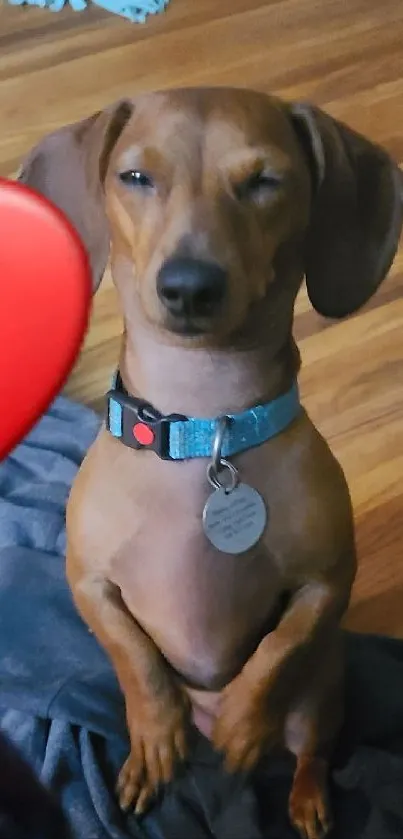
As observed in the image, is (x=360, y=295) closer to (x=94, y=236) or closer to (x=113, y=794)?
(x=94, y=236)

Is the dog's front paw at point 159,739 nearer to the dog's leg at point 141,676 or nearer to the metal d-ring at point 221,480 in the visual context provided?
the dog's leg at point 141,676

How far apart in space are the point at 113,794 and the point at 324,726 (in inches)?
8.8

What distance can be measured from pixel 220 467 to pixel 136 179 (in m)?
0.26

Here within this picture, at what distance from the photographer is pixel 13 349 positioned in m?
0.60

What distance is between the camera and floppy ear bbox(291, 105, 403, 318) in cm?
97

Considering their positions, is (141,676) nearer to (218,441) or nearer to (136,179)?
(218,441)

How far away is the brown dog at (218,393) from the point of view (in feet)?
2.92

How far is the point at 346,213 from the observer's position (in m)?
0.99

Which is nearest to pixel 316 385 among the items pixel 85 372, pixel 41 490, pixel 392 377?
pixel 392 377

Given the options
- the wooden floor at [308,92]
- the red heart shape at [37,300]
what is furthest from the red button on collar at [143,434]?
the wooden floor at [308,92]

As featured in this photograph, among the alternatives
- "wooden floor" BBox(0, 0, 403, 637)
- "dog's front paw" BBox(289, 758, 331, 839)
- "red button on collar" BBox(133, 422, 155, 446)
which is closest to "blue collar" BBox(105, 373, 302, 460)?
"red button on collar" BBox(133, 422, 155, 446)

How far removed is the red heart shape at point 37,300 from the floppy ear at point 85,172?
1.12 ft

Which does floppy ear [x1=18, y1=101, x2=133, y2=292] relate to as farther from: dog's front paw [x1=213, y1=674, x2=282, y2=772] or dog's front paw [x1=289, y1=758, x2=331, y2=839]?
dog's front paw [x1=289, y1=758, x2=331, y2=839]

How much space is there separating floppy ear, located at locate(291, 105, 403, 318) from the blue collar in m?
0.12
